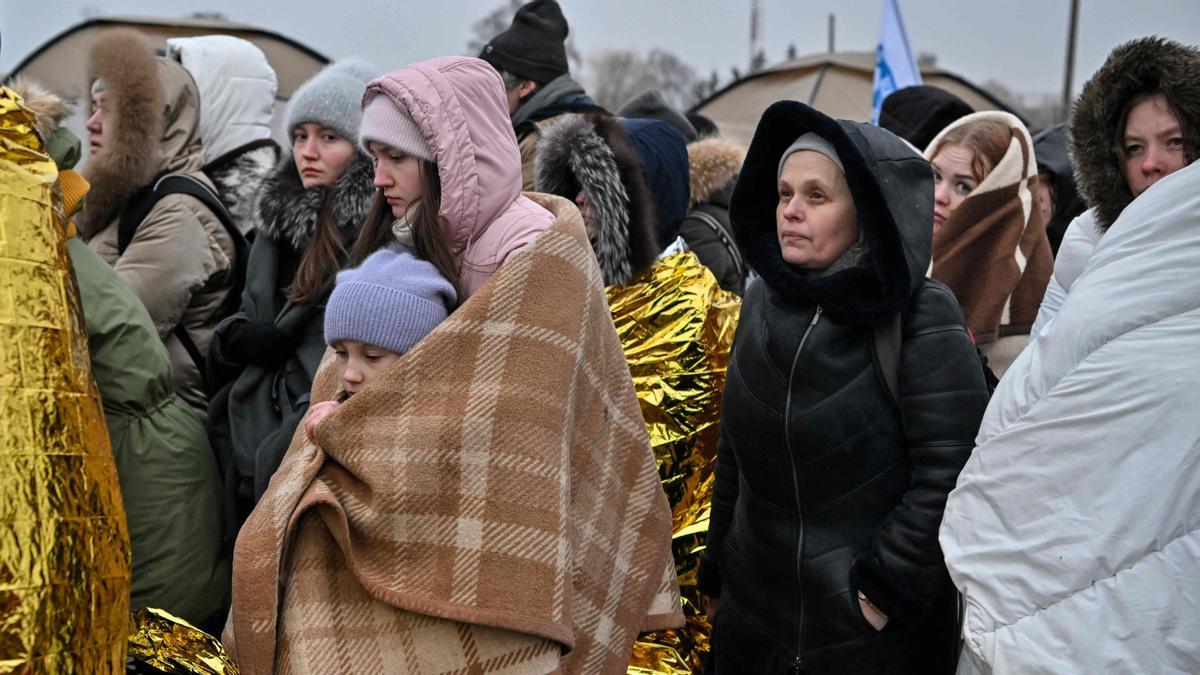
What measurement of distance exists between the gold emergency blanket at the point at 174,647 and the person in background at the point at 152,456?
2.46 feet

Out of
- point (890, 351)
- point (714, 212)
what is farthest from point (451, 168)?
point (714, 212)

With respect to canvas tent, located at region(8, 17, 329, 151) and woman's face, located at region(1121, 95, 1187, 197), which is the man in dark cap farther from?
canvas tent, located at region(8, 17, 329, 151)

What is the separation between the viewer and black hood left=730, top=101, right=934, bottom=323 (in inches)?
102

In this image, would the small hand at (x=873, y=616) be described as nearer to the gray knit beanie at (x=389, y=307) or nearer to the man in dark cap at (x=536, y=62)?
the gray knit beanie at (x=389, y=307)

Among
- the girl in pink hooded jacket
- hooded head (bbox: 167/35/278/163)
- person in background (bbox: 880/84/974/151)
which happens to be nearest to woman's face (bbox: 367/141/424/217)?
the girl in pink hooded jacket

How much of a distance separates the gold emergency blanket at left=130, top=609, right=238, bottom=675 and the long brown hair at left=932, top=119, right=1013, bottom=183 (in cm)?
275

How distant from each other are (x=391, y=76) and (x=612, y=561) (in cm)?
115

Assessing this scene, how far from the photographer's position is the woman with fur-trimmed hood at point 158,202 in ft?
13.2

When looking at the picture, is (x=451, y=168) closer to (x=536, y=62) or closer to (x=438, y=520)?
(x=438, y=520)

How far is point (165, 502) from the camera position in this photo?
340cm

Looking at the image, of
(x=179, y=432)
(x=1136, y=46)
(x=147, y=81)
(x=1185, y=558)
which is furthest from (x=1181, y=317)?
(x=147, y=81)

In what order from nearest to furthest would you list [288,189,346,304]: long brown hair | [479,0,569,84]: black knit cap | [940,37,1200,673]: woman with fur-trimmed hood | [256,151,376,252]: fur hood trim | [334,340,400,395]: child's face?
[940,37,1200,673]: woman with fur-trimmed hood → [334,340,400,395]: child's face → [288,189,346,304]: long brown hair → [256,151,376,252]: fur hood trim → [479,0,569,84]: black knit cap

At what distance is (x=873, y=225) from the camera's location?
8.57 ft

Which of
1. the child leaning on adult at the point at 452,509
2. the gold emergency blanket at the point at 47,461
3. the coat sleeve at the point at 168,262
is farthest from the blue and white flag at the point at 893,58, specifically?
the gold emergency blanket at the point at 47,461
